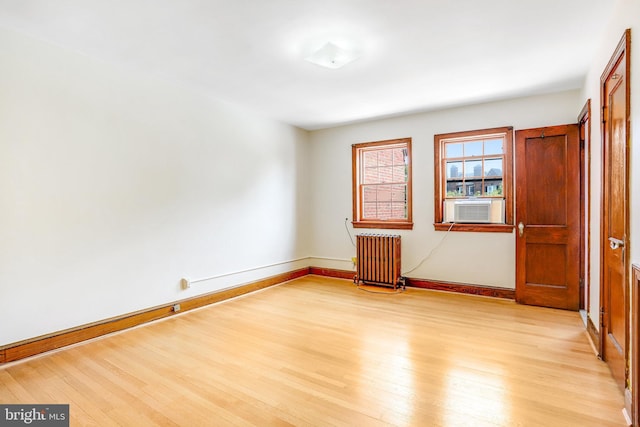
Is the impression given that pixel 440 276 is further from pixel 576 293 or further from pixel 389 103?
pixel 389 103

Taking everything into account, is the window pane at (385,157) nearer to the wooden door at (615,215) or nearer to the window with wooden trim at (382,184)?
the window with wooden trim at (382,184)

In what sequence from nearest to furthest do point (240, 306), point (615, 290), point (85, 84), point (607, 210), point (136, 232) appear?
point (615, 290)
point (607, 210)
point (85, 84)
point (136, 232)
point (240, 306)

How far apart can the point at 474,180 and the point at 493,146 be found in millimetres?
532

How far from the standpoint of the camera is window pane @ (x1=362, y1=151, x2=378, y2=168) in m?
5.61

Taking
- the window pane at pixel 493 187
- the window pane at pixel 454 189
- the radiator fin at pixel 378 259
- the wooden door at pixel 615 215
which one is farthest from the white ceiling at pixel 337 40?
the radiator fin at pixel 378 259

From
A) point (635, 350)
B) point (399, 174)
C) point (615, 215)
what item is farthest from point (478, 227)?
point (635, 350)

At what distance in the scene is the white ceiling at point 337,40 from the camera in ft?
7.79

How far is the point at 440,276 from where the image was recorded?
193 inches

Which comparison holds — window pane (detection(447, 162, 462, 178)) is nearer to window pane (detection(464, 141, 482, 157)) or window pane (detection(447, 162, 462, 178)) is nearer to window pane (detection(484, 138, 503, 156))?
window pane (detection(464, 141, 482, 157))

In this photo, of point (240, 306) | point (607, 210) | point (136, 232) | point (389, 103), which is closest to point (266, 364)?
point (240, 306)

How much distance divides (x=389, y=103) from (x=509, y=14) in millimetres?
2118

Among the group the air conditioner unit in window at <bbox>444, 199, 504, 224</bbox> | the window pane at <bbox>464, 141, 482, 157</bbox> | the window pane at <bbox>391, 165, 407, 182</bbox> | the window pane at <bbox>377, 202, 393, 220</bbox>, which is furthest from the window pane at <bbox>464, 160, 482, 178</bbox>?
the window pane at <bbox>377, 202, 393, 220</bbox>

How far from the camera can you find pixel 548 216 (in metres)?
3.97

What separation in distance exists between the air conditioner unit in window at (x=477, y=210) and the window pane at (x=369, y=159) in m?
1.50
